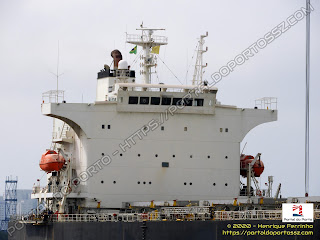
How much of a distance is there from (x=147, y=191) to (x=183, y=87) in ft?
18.7

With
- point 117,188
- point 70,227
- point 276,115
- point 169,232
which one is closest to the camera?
point 169,232

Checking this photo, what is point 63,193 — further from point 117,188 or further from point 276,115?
point 276,115

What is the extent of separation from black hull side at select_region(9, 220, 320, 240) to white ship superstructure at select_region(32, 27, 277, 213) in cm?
288

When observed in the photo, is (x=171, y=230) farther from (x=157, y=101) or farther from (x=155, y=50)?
(x=155, y=50)

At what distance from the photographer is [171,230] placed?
1554 inches

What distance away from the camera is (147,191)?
4659cm

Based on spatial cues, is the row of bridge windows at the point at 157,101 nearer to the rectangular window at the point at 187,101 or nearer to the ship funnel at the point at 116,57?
the rectangular window at the point at 187,101

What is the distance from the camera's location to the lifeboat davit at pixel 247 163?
4891cm

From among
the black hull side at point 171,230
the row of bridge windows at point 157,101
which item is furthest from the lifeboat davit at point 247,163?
the black hull side at point 171,230

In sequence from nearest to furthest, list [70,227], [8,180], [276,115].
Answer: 1. [70,227]
2. [276,115]
3. [8,180]

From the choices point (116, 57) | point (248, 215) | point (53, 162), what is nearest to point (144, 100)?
point (53, 162)

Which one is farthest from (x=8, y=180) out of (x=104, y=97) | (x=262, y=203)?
(x=262, y=203)

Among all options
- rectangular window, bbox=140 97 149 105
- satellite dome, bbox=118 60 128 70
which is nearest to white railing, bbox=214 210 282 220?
rectangular window, bbox=140 97 149 105

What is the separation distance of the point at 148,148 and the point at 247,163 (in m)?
5.97
